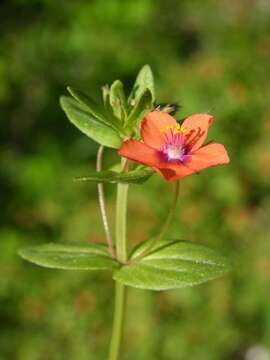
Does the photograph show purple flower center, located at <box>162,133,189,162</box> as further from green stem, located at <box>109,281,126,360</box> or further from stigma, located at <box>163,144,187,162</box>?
green stem, located at <box>109,281,126,360</box>

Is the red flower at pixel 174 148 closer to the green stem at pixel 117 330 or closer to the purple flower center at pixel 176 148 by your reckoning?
the purple flower center at pixel 176 148

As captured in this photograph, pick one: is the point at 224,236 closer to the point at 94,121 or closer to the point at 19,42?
the point at 19,42

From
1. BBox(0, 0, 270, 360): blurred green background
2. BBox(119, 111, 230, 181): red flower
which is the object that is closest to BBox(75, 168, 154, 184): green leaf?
BBox(119, 111, 230, 181): red flower

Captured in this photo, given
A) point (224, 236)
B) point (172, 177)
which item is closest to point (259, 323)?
point (224, 236)

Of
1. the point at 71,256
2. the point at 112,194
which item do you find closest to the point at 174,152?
the point at 71,256

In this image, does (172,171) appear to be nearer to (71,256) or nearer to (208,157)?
(208,157)
